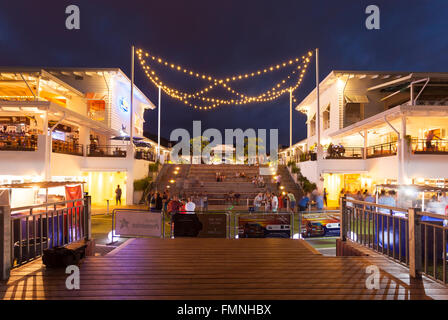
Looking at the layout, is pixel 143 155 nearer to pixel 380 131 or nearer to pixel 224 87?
pixel 224 87

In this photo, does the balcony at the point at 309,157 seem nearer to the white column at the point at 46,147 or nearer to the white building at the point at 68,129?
the white building at the point at 68,129

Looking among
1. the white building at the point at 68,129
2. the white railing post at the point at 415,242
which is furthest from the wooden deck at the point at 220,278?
the white building at the point at 68,129

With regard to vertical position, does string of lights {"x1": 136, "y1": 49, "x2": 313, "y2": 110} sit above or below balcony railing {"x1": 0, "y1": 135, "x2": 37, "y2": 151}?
above

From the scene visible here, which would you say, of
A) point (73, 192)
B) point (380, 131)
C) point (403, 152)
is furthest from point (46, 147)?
point (380, 131)

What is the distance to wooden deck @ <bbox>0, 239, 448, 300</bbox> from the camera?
3.84m

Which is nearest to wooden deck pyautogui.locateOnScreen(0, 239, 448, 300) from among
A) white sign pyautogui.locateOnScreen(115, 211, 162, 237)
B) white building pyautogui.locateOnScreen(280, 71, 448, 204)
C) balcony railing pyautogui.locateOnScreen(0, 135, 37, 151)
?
white sign pyautogui.locateOnScreen(115, 211, 162, 237)

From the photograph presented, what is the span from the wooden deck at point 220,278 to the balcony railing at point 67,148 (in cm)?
1395

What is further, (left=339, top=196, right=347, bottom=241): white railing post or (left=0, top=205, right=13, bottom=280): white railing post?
(left=339, top=196, right=347, bottom=241): white railing post

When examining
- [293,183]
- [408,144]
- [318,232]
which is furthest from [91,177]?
[408,144]

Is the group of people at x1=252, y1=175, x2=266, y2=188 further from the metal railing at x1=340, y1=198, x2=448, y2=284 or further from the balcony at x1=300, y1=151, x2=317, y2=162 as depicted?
the metal railing at x1=340, y1=198, x2=448, y2=284

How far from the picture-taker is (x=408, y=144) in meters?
15.9

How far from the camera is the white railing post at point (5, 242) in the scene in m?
4.19

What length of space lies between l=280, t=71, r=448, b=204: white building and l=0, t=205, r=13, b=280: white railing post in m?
17.9
